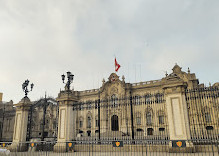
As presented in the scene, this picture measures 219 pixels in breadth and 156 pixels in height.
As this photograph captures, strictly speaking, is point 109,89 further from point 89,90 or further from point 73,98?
point 73,98

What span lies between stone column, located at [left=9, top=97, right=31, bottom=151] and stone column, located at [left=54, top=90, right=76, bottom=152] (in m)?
4.13

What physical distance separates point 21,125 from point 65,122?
517cm

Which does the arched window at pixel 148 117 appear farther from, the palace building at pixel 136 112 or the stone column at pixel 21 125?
the stone column at pixel 21 125

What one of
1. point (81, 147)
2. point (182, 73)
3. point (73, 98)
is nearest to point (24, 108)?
point (73, 98)

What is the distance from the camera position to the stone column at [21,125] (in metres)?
15.0

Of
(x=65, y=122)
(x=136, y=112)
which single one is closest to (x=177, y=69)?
(x=136, y=112)

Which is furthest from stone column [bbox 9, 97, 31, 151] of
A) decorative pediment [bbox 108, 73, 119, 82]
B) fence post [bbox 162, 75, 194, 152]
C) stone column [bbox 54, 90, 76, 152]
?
decorative pediment [bbox 108, 73, 119, 82]

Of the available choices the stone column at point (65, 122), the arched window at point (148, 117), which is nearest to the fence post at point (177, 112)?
the stone column at point (65, 122)

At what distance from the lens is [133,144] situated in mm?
11992

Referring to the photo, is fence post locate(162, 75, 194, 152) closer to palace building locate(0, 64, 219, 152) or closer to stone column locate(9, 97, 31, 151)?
palace building locate(0, 64, 219, 152)

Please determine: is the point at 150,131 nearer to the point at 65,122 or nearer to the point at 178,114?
the point at 65,122

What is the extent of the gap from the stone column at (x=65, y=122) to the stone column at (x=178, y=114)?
23.6 feet

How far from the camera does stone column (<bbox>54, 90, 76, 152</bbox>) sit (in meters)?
12.9

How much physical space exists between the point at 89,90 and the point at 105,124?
9.11 m
